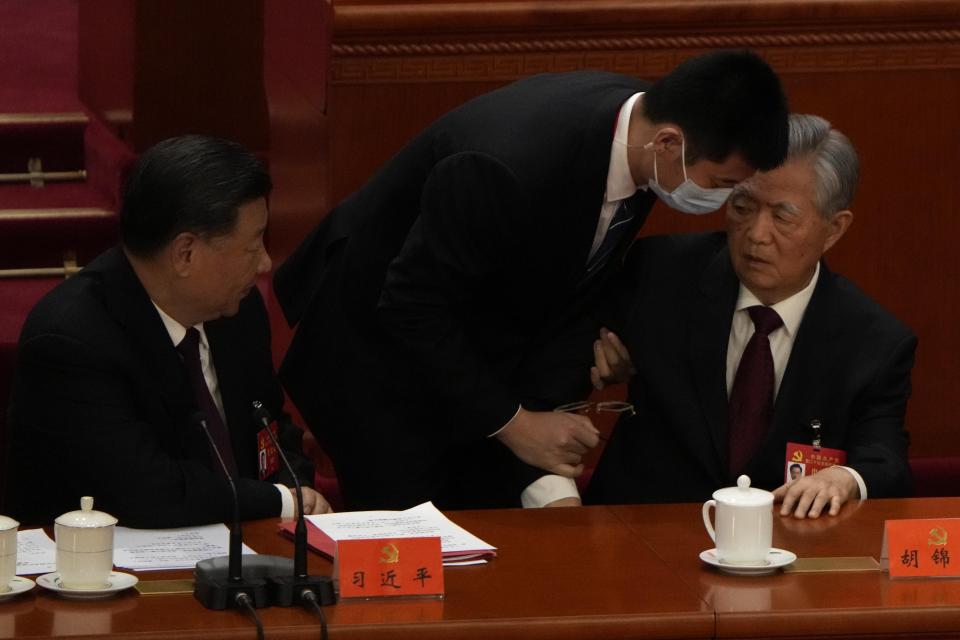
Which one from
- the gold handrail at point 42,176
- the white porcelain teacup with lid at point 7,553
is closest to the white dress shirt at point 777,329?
the white porcelain teacup with lid at point 7,553

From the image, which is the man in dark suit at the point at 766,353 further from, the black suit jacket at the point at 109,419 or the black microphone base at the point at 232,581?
the black microphone base at the point at 232,581

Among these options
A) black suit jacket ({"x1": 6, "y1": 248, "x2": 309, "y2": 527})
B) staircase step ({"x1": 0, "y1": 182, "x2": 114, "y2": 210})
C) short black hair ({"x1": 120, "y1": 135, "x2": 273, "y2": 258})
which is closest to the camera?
black suit jacket ({"x1": 6, "y1": 248, "x2": 309, "y2": 527})

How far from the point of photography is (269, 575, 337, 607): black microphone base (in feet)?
6.49

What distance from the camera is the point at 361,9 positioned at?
11.6 feet

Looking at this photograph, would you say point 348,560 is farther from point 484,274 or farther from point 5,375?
point 5,375

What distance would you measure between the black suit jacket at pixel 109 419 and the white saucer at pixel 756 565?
2.24 ft

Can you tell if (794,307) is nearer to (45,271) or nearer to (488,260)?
(488,260)

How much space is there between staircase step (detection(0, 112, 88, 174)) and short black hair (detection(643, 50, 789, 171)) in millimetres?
2621

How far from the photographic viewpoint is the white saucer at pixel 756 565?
213cm

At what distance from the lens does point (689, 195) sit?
2.59 m

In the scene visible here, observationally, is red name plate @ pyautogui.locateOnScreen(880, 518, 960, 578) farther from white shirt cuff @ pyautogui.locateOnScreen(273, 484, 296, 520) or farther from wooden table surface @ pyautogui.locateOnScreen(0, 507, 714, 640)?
white shirt cuff @ pyautogui.locateOnScreen(273, 484, 296, 520)

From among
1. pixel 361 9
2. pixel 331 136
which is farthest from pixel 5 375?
pixel 361 9

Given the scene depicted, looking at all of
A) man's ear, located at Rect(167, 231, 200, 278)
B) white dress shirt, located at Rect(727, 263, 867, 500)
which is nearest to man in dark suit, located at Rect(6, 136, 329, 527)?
man's ear, located at Rect(167, 231, 200, 278)

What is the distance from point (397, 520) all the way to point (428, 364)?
0.38 meters
